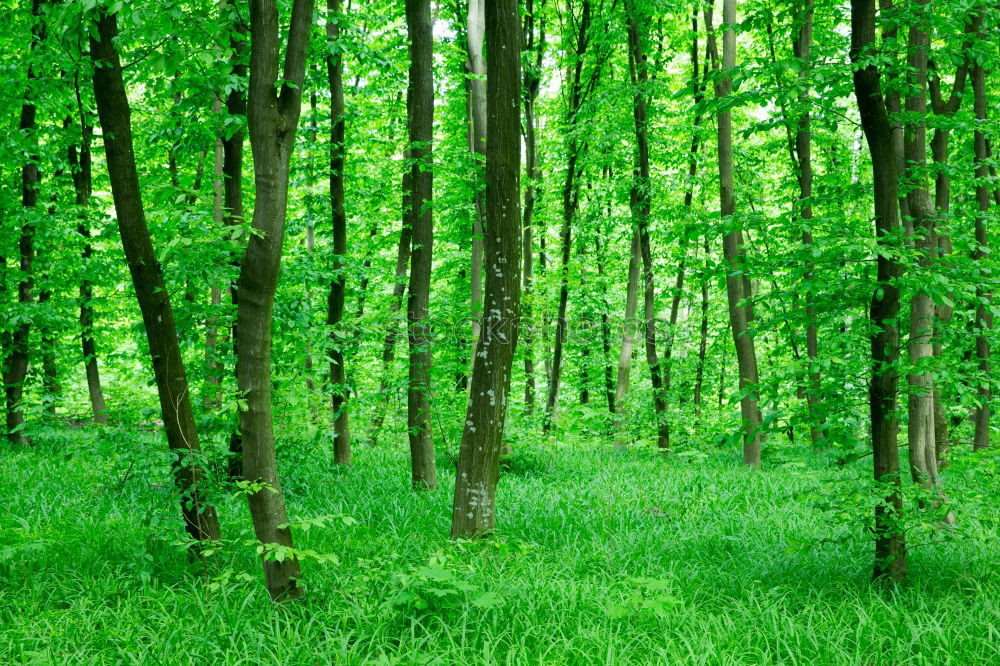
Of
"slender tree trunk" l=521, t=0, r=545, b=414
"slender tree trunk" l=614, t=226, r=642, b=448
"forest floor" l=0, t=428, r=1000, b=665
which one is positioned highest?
"slender tree trunk" l=521, t=0, r=545, b=414

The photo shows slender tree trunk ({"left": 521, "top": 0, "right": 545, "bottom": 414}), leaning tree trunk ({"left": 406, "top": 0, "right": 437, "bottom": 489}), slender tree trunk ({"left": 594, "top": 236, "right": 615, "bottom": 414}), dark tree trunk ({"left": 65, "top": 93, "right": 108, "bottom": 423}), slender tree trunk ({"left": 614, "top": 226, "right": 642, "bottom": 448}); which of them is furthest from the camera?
slender tree trunk ({"left": 594, "top": 236, "right": 615, "bottom": 414})

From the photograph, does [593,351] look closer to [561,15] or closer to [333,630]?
[561,15]

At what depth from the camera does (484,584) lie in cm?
446

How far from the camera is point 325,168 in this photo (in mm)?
8188

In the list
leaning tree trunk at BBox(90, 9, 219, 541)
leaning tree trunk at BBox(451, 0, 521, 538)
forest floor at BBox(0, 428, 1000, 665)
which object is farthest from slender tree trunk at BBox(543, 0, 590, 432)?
leaning tree trunk at BBox(90, 9, 219, 541)

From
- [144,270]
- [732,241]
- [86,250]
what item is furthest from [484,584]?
[86,250]

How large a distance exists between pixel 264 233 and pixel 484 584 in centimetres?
283

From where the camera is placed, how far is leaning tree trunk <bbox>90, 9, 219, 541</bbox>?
4555 mm

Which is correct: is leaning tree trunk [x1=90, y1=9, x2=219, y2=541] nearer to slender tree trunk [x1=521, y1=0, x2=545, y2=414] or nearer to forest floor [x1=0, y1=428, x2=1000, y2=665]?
forest floor [x1=0, y1=428, x2=1000, y2=665]

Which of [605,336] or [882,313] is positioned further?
[605,336]

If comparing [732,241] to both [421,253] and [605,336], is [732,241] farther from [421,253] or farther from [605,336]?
[605,336]

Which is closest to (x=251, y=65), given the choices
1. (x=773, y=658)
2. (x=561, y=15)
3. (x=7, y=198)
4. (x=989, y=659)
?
(x=773, y=658)

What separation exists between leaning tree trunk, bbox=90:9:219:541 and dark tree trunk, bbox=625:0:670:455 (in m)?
8.29

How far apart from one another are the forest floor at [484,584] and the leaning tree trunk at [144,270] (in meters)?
0.20
